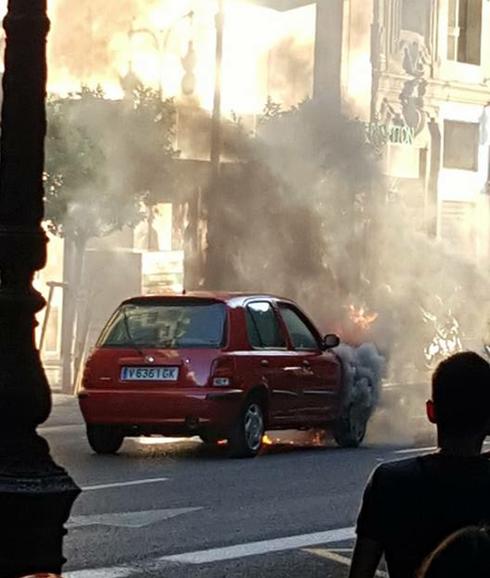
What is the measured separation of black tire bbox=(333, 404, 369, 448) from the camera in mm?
14375

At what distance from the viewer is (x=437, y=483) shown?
3451mm

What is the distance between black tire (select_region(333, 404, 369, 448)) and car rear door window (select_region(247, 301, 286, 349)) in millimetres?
1204

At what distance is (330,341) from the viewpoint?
1405 cm

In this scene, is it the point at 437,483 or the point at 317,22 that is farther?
the point at 317,22

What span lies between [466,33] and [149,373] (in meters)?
24.2

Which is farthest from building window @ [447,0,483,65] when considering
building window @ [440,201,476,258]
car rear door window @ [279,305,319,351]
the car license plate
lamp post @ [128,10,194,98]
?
the car license plate

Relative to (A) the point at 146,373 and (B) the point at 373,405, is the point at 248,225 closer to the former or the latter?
(B) the point at 373,405

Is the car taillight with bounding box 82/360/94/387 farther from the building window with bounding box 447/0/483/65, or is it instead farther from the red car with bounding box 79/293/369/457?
the building window with bounding box 447/0/483/65

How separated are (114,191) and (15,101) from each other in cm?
1741

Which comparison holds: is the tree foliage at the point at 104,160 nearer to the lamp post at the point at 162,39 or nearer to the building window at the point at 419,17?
the lamp post at the point at 162,39

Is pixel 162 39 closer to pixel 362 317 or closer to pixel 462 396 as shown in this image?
pixel 362 317

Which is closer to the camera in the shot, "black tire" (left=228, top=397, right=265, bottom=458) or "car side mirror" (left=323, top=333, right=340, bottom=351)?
"black tire" (left=228, top=397, right=265, bottom=458)

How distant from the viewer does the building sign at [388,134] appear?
3103 cm

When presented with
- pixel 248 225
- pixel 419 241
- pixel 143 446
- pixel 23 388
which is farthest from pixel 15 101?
pixel 419 241
